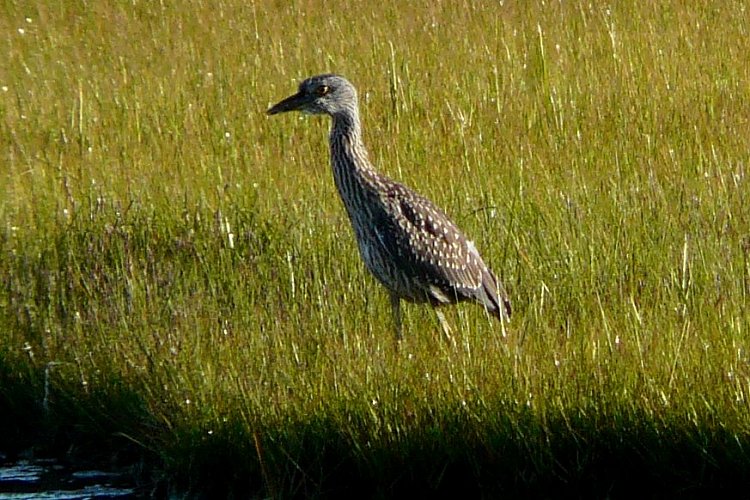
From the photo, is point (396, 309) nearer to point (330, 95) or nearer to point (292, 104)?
point (330, 95)

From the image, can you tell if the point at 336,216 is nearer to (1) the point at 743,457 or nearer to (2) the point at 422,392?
(2) the point at 422,392

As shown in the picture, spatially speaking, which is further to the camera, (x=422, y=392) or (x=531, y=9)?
(x=531, y=9)

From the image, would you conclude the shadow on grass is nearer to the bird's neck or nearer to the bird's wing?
the bird's wing

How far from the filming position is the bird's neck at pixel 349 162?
23.6 feet

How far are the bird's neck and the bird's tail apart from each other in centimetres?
68

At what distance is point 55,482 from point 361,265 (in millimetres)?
1926

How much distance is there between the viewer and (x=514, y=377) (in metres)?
5.85

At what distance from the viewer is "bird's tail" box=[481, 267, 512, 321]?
6738 mm

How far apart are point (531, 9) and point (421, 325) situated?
5.75 m

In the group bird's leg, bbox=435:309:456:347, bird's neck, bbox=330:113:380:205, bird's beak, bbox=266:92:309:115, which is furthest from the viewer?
bird's beak, bbox=266:92:309:115

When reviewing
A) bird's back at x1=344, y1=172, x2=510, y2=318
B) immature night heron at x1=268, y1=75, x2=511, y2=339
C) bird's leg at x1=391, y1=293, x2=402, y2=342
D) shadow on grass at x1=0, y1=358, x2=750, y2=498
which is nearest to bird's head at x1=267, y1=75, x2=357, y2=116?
immature night heron at x1=268, y1=75, x2=511, y2=339

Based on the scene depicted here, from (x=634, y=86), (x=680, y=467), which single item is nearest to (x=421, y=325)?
(x=680, y=467)

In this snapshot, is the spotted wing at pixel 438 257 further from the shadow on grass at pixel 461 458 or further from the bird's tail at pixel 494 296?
the shadow on grass at pixel 461 458

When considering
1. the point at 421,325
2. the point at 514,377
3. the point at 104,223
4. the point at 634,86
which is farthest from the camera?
the point at 634,86
